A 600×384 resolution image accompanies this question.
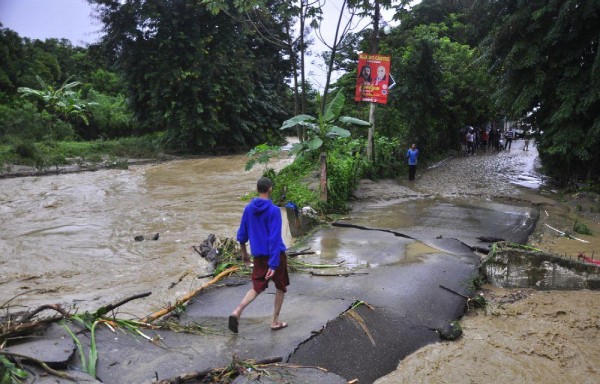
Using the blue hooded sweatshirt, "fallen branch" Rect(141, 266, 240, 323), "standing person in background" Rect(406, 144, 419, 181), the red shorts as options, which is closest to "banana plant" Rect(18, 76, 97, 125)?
"standing person in background" Rect(406, 144, 419, 181)

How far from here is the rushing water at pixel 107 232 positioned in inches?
273

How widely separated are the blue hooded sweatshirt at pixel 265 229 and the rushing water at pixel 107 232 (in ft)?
8.67

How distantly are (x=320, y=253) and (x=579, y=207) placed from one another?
800cm

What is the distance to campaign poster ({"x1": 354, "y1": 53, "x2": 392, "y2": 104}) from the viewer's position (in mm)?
12742

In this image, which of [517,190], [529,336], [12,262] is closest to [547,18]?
[517,190]

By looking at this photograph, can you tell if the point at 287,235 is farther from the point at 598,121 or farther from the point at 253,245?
the point at 598,121

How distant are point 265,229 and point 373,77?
31.6 feet

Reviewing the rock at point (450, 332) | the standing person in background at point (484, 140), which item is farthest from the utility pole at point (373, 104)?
the standing person in background at point (484, 140)

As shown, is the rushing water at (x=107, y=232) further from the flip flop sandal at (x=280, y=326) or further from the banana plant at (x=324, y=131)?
the flip flop sandal at (x=280, y=326)

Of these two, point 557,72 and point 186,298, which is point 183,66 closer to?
point 557,72

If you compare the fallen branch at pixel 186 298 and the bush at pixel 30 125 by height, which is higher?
the bush at pixel 30 125

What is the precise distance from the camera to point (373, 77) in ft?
42.2

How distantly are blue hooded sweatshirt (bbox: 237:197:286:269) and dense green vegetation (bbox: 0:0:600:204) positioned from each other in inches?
230

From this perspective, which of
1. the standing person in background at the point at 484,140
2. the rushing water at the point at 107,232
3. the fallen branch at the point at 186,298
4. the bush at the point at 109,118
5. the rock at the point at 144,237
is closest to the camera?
the fallen branch at the point at 186,298
